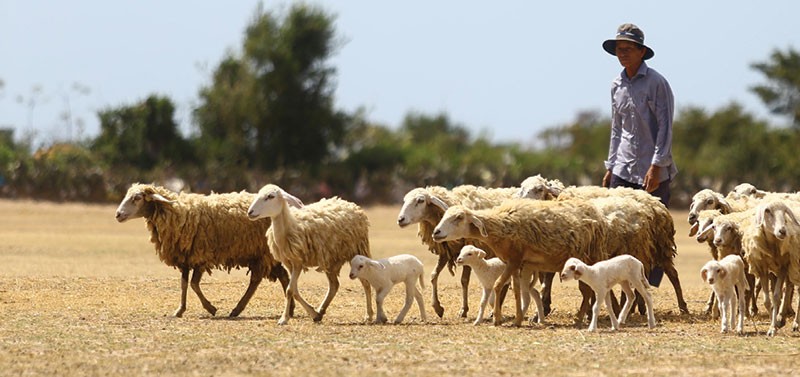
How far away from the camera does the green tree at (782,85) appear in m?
61.0

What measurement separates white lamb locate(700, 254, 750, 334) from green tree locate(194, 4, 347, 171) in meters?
33.2

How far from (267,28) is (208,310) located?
34.4 m

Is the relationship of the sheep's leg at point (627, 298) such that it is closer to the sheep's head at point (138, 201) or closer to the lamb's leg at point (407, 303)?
the lamb's leg at point (407, 303)

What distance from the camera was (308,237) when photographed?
544 inches

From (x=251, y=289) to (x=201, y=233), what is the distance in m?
0.79

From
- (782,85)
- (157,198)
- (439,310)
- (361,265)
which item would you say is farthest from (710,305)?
(782,85)

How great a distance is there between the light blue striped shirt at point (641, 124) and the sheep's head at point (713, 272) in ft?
9.77

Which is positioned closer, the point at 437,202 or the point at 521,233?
the point at 521,233

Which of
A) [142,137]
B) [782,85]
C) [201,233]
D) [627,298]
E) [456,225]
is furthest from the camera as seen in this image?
[782,85]

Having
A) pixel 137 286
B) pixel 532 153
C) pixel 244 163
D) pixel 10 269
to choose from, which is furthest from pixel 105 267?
pixel 532 153

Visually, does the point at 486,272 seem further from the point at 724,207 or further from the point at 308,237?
the point at 724,207

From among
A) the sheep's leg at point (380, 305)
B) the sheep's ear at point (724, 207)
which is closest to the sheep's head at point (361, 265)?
the sheep's leg at point (380, 305)

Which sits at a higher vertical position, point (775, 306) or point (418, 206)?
point (418, 206)

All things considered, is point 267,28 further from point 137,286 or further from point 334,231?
point 334,231
